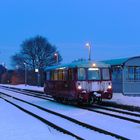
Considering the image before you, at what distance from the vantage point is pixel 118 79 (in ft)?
139

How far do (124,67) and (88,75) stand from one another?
1130cm

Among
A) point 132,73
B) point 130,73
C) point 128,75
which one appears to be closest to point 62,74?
point 128,75

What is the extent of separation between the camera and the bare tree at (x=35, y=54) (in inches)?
4929

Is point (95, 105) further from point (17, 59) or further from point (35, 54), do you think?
point (17, 59)

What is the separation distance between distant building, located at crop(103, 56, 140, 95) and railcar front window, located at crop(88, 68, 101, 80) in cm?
1024

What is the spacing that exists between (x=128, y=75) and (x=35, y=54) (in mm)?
87511

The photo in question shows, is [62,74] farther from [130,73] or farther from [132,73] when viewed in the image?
[132,73]

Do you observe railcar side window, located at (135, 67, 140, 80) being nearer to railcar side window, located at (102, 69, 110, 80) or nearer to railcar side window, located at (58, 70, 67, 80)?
railcar side window, located at (58, 70, 67, 80)

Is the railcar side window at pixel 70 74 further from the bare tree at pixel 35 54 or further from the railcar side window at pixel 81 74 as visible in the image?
the bare tree at pixel 35 54

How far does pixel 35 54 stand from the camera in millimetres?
128375

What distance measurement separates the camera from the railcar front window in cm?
3088

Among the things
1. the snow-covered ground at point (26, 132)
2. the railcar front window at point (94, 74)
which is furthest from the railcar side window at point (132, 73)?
the snow-covered ground at point (26, 132)

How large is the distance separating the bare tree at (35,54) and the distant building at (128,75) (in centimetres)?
8001

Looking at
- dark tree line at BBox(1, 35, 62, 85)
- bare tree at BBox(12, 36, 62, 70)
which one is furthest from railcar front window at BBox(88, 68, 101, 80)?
bare tree at BBox(12, 36, 62, 70)
